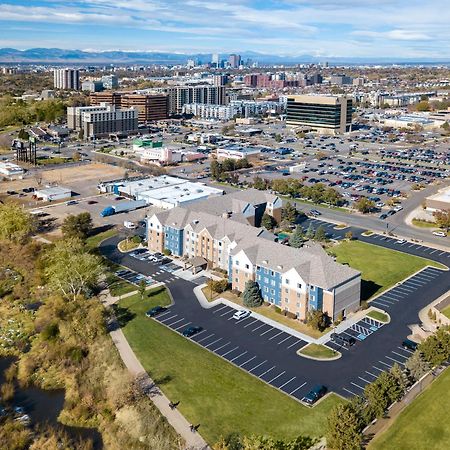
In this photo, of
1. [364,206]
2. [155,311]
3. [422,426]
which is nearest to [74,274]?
[155,311]

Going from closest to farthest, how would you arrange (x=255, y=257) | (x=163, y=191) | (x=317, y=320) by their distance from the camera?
(x=317, y=320), (x=255, y=257), (x=163, y=191)

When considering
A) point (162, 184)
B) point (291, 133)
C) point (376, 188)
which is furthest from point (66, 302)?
point (291, 133)

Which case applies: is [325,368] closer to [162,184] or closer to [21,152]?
[162,184]

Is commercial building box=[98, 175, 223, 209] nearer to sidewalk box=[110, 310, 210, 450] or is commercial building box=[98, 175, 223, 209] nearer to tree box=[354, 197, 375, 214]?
tree box=[354, 197, 375, 214]

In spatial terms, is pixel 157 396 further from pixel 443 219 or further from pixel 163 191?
pixel 163 191

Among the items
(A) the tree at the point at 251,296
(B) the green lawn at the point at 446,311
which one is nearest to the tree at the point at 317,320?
(A) the tree at the point at 251,296

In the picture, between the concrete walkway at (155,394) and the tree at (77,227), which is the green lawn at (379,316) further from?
the tree at (77,227)
